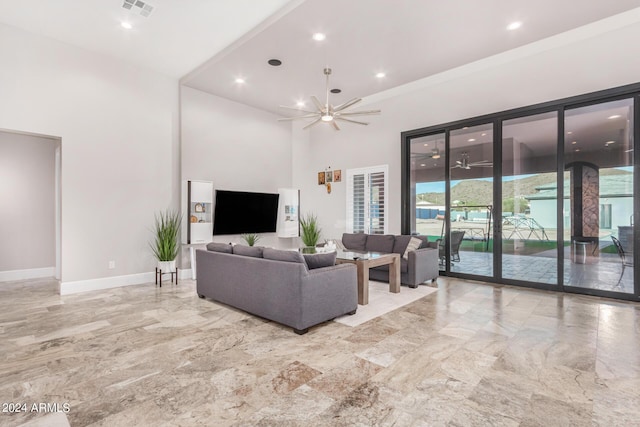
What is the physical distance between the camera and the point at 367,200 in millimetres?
7391

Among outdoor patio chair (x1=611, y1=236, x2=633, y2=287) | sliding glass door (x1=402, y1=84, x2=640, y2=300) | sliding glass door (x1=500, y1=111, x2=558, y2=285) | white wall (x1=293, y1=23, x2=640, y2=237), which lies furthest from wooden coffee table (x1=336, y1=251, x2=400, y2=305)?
outdoor patio chair (x1=611, y1=236, x2=633, y2=287)

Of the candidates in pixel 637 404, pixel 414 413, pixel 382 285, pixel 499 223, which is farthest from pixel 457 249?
pixel 414 413

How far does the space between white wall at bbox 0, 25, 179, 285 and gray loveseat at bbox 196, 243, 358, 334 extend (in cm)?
257

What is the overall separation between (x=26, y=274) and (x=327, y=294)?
6.50 metres

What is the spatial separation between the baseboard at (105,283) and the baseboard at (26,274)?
2.01 meters

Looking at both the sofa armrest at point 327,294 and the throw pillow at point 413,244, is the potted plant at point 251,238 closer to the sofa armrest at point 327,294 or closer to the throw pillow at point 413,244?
the throw pillow at point 413,244

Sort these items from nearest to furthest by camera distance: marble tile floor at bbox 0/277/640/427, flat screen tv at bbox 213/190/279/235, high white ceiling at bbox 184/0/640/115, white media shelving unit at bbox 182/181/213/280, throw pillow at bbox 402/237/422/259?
marble tile floor at bbox 0/277/640/427
high white ceiling at bbox 184/0/640/115
throw pillow at bbox 402/237/422/259
white media shelving unit at bbox 182/181/213/280
flat screen tv at bbox 213/190/279/235

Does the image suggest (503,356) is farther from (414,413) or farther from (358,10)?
(358,10)

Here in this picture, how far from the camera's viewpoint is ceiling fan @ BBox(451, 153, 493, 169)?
5784mm

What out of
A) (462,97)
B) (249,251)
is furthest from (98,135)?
(462,97)

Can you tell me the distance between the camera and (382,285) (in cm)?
552

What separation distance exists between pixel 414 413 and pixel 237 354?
1.58m

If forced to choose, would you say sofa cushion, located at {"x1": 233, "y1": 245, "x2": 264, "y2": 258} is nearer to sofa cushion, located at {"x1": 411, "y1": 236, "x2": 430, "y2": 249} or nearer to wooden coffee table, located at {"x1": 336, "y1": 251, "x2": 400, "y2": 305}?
wooden coffee table, located at {"x1": 336, "y1": 251, "x2": 400, "y2": 305}

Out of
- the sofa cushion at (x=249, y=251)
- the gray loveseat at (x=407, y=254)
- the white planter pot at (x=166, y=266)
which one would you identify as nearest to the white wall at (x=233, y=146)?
the white planter pot at (x=166, y=266)
